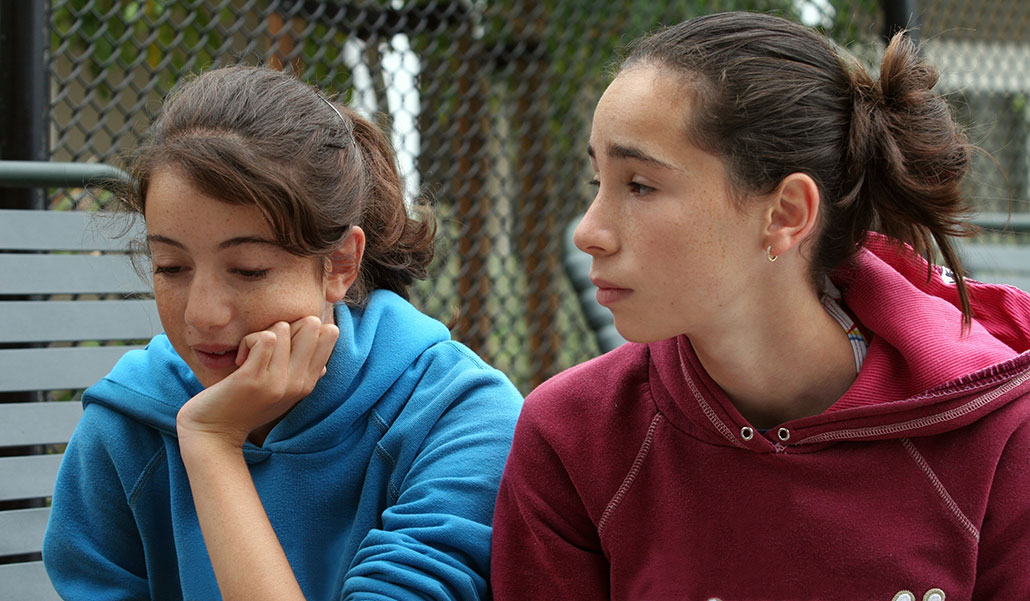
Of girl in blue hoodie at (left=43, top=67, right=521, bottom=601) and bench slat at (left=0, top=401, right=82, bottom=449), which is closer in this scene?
girl in blue hoodie at (left=43, top=67, right=521, bottom=601)

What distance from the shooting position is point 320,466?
5.86ft

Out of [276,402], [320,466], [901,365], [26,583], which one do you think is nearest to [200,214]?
[276,402]

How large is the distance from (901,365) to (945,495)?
19 centimetres

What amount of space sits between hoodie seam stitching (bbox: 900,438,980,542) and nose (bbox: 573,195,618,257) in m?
0.48

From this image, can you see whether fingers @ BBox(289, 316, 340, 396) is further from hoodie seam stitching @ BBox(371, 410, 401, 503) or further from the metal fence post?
the metal fence post

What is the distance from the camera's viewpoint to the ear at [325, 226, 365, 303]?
1776mm

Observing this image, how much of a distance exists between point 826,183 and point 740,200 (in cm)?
14

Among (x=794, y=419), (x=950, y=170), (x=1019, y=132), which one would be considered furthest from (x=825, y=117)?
(x=1019, y=132)

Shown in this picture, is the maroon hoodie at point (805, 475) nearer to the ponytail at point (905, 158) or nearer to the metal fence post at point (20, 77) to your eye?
the ponytail at point (905, 158)

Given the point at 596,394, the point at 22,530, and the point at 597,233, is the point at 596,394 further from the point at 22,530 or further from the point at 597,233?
the point at 22,530

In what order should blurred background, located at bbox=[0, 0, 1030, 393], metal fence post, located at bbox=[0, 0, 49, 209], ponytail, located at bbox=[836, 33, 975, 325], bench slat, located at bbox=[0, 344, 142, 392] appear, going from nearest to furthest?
ponytail, located at bbox=[836, 33, 975, 325], bench slat, located at bbox=[0, 344, 142, 392], metal fence post, located at bbox=[0, 0, 49, 209], blurred background, located at bbox=[0, 0, 1030, 393]

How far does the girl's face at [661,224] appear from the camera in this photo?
149 cm

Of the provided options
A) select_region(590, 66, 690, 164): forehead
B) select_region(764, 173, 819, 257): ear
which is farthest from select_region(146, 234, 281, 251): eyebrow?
select_region(764, 173, 819, 257): ear

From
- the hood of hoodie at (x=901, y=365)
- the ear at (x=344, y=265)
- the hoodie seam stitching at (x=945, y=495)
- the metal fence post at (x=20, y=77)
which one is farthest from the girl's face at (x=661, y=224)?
the metal fence post at (x=20, y=77)
